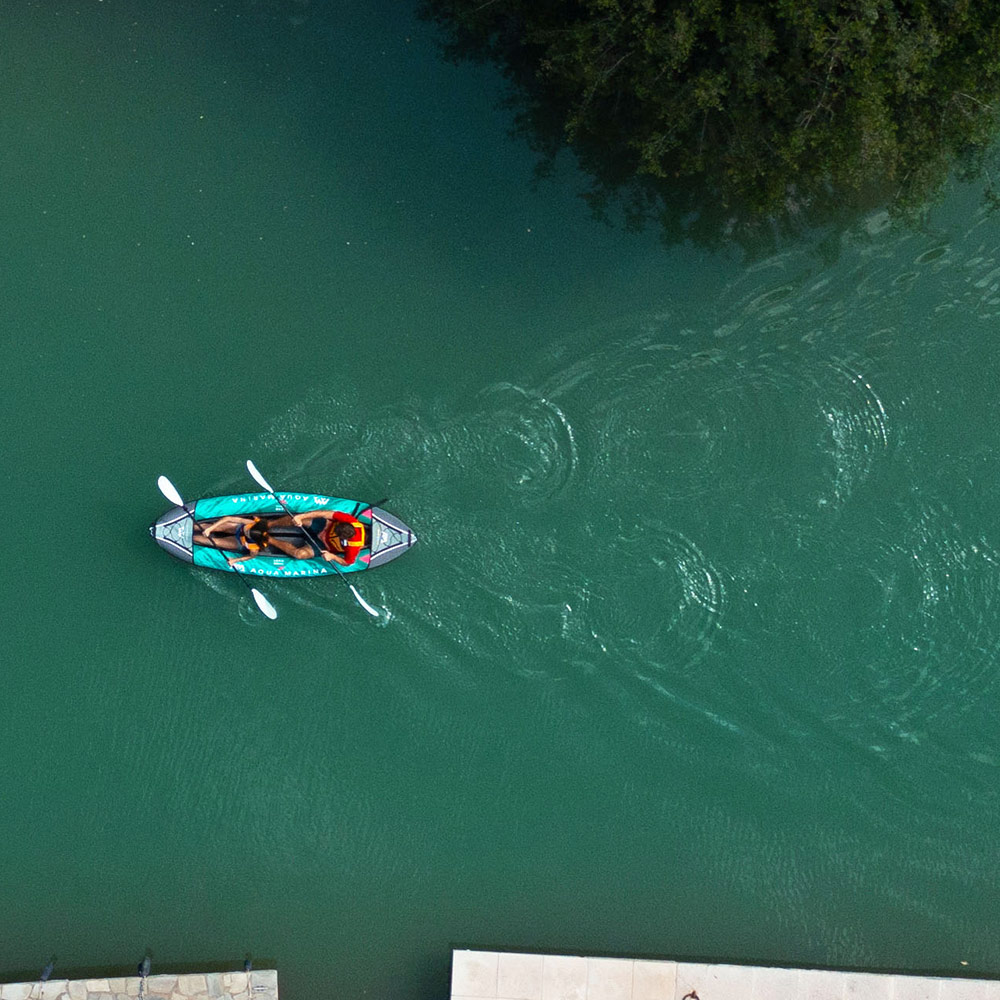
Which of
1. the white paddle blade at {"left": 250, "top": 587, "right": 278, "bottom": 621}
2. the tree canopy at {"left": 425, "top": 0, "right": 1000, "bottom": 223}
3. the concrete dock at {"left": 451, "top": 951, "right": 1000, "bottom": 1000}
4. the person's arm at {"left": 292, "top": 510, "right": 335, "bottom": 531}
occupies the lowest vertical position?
the concrete dock at {"left": 451, "top": 951, "right": 1000, "bottom": 1000}

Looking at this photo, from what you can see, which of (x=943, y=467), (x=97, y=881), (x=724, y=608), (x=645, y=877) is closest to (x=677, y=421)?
(x=724, y=608)

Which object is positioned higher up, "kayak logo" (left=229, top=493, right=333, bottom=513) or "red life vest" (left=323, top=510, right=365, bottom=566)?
"kayak logo" (left=229, top=493, right=333, bottom=513)

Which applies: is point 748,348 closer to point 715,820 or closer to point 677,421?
point 677,421

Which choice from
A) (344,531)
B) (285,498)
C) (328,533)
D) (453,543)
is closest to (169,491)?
(285,498)

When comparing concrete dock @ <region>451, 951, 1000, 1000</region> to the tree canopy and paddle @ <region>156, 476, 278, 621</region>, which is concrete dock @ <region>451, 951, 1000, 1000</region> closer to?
paddle @ <region>156, 476, 278, 621</region>

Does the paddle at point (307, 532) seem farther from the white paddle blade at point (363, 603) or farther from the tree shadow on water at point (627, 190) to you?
the tree shadow on water at point (627, 190)

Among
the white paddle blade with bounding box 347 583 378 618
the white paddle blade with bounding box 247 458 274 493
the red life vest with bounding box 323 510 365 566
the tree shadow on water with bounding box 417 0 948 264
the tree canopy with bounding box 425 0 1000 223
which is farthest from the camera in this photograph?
the tree shadow on water with bounding box 417 0 948 264

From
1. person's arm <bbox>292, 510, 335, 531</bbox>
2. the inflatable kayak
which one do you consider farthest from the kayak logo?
person's arm <bbox>292, 510, 335, 531</bbox>
